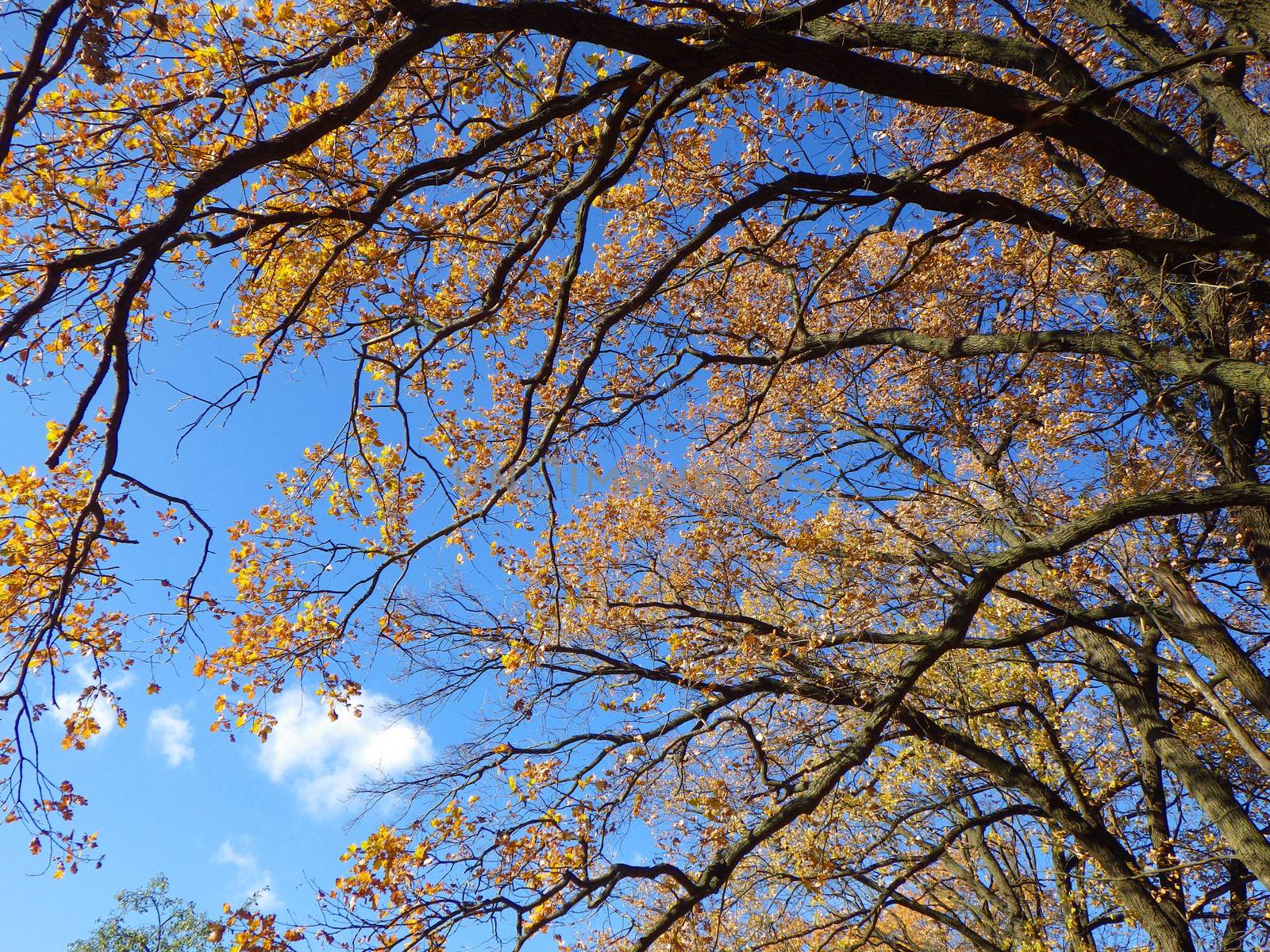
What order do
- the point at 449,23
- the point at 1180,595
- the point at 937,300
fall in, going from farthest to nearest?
the point at 937,300, the point at 1180,595, the point at 449,23

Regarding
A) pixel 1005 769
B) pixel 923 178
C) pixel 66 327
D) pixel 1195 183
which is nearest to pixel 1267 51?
pixel 1195 183

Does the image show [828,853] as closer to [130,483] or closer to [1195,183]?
[1195,183]

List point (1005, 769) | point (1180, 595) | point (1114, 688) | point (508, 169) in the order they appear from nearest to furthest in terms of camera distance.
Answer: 1. point (508, 169)
2. point (1180, 595)
3. point (1005, 769)
4. point (1114, 688)

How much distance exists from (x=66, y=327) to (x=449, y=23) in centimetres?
325

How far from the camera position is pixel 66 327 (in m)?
4.64

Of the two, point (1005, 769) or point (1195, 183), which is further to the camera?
point (1005, 769)

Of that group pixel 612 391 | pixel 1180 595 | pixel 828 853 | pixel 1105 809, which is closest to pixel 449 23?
pixel 612 391

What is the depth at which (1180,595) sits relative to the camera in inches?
240

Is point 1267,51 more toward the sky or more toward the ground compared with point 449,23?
more toward the ground

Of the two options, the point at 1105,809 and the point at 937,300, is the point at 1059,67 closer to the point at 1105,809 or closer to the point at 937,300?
the point at 937,300

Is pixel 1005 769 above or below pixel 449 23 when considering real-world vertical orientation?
below

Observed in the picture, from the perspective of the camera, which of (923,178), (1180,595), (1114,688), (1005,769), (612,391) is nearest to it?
(923,178)

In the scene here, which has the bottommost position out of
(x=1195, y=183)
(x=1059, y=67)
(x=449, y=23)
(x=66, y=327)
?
(x=1195, y=183)

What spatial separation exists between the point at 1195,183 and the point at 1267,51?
2.71 ft
